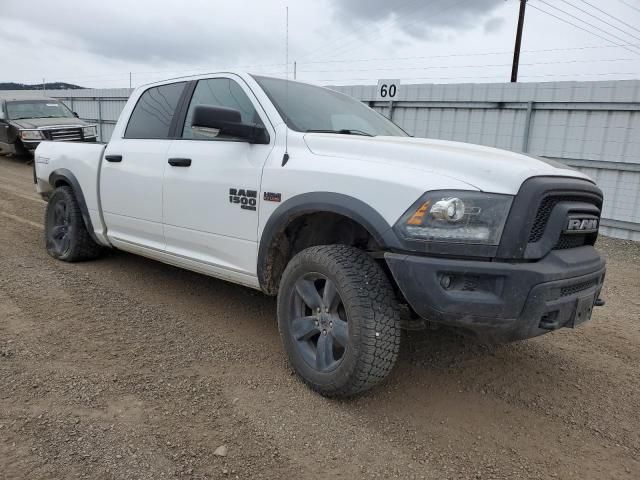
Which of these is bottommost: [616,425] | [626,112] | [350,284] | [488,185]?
[616,425]

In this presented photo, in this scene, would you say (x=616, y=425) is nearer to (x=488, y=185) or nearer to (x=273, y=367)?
(x=488, y=185)

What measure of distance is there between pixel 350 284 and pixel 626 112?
23.6ft

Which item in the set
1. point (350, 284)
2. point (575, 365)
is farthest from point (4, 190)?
point (575, 365)

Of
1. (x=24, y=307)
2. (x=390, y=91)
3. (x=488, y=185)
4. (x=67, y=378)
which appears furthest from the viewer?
(x=390, y=91)

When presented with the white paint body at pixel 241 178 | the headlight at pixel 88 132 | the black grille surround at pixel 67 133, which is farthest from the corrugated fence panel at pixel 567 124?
the black grille surround at pixel 67 133

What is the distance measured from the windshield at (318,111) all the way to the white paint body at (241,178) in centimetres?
10

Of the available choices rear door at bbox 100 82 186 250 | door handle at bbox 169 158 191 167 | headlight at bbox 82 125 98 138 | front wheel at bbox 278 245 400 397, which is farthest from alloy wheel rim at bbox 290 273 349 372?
headlight at bbox 82 125 98 138

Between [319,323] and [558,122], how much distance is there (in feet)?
24.1

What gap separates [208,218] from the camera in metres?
3.65

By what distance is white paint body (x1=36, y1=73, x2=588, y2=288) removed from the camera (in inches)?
104

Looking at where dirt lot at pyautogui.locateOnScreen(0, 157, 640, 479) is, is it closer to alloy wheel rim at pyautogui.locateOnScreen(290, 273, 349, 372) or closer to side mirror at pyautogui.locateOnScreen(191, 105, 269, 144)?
alloy wheel rim at pyautogui.locateOnScreen(290, 273, 349, 372)

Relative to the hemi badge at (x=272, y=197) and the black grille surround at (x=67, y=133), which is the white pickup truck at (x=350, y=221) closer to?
the hemi badge at (x=272, y=197)

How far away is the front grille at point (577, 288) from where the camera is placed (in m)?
2.58

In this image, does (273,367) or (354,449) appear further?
(273,367)
